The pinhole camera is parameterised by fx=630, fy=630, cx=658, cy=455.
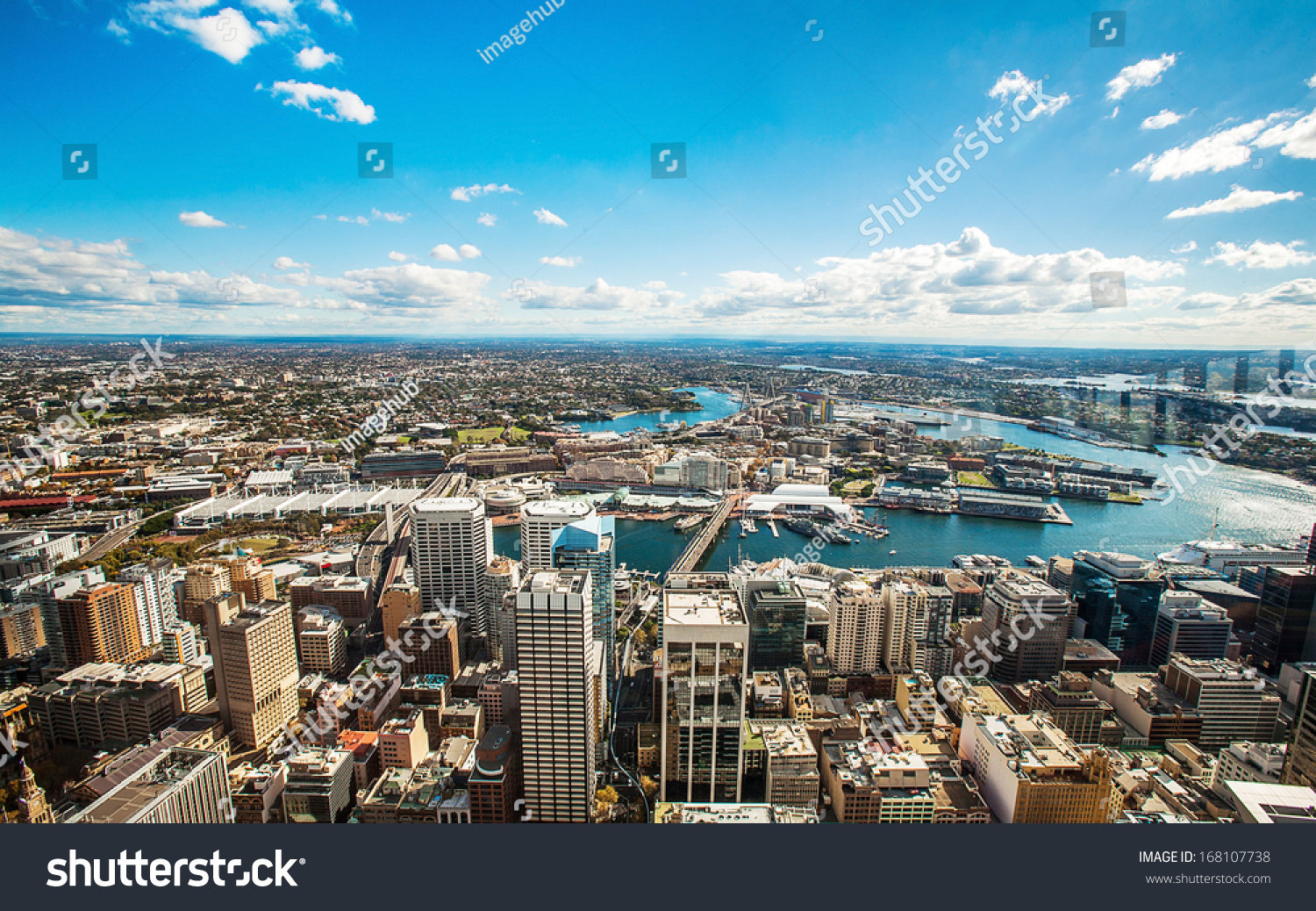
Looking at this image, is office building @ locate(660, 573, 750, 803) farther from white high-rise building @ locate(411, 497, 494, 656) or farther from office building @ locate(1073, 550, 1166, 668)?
office building @ locate(1073, 550, 1166, 668)

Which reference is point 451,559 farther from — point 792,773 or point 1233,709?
point 1233,709

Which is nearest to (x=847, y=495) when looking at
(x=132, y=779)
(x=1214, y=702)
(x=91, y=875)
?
(x=1214, y=702)

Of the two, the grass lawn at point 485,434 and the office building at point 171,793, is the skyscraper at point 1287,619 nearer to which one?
the office building at point 171,793

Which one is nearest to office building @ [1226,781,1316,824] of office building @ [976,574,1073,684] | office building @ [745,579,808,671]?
office building @ [976,574,1073,684]

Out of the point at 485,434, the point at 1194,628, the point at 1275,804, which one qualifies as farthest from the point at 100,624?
the point at 1194,628

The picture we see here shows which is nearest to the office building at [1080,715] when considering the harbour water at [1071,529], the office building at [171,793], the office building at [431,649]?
the harbour water at [1071,529]

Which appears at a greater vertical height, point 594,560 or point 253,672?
point 594,560

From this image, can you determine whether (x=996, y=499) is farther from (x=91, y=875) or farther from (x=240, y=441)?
(x=240, y=441)
